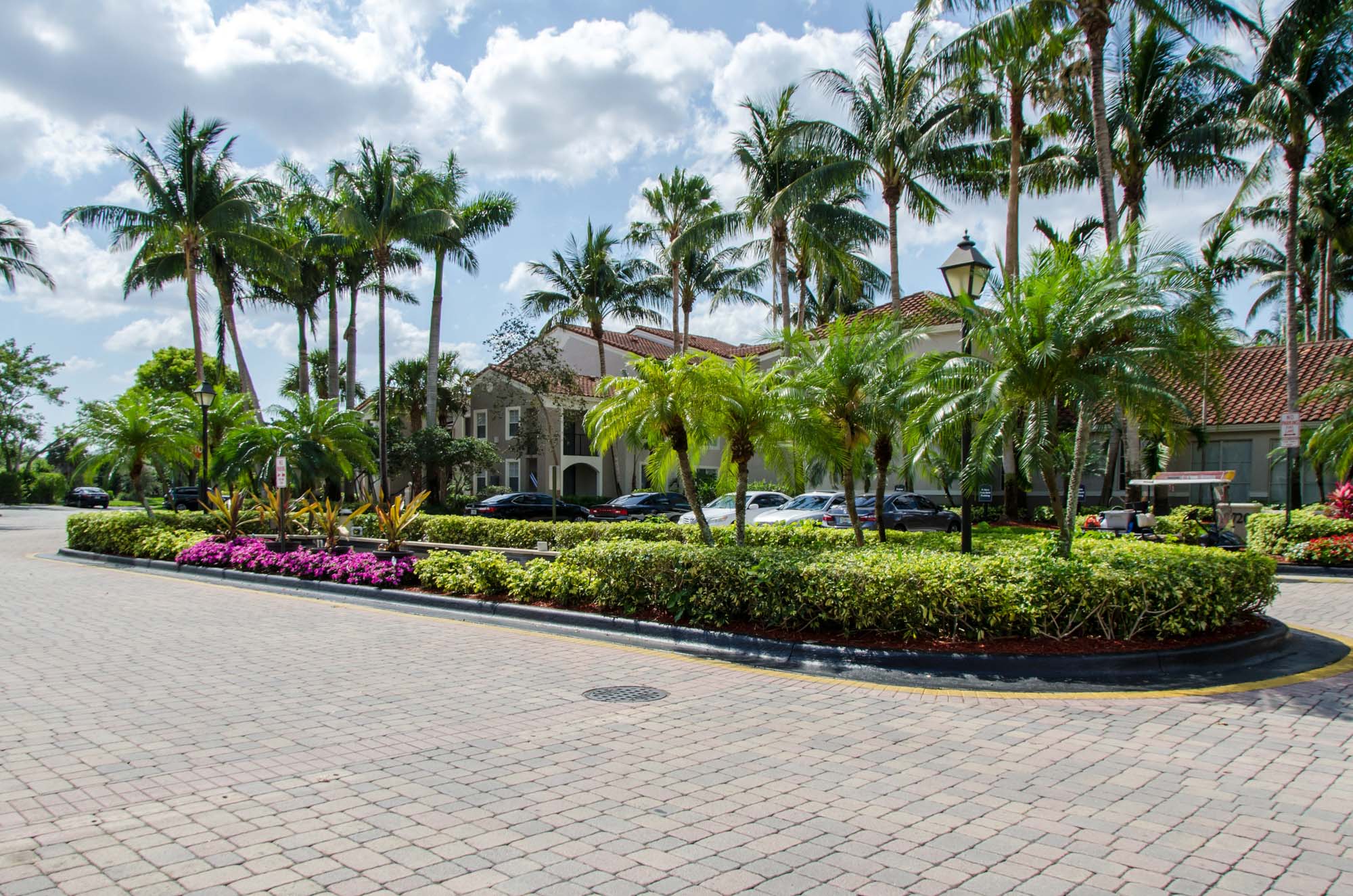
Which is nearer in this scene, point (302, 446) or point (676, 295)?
point (302, 446)

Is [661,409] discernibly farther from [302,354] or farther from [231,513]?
[302,354]

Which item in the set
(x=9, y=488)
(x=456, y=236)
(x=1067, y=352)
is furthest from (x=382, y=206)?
(x=9, y=488)

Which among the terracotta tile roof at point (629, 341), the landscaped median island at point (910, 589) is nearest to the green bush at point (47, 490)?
the terracotta tile roof at point (629, 341)

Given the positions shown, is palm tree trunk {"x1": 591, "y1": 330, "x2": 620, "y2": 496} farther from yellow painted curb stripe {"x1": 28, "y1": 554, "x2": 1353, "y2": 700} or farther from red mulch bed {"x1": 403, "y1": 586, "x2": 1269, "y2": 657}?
red mulch bed {"x1": 403, "y1": 586, "x2": 1269, "y2": 657}

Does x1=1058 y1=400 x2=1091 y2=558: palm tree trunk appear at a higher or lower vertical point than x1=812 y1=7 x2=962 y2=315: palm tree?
lower

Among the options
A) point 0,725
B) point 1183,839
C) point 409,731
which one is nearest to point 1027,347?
point 1183,839

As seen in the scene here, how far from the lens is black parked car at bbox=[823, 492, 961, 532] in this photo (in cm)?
2316

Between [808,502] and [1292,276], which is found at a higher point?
[1292,276]

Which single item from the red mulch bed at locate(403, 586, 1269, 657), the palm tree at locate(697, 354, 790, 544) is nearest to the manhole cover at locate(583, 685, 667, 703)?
the red mulch bed at locate(403, 586, 1269, 657)

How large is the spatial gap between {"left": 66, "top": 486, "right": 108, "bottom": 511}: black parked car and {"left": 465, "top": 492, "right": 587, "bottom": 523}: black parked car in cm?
3418

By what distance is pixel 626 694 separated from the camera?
7348 millimetres

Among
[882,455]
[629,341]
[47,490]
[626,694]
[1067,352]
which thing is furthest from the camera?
[47,490]

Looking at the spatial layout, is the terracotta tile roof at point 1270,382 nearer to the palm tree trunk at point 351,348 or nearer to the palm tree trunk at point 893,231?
the palm tree trunk at point 893,231

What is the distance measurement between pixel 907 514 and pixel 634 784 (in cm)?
2121
